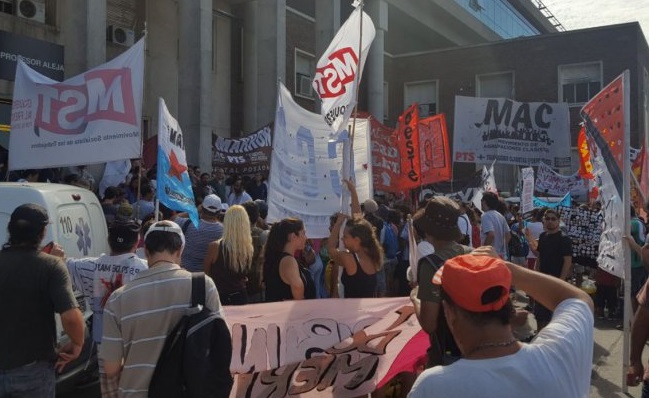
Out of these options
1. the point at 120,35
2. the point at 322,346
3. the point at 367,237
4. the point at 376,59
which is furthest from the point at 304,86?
the point at 322,346

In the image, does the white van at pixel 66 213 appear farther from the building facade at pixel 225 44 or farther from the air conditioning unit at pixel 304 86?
the air conditioning unit at pixel 304 86

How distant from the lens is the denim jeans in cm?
318

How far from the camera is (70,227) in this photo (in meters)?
5.20

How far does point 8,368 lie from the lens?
10.4 ft

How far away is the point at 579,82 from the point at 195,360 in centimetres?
3116

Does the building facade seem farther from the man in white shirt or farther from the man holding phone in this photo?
the man holding phone

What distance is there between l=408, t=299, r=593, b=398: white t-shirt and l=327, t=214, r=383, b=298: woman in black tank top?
2988 millimetres

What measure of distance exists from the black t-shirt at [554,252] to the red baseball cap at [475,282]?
236 inches

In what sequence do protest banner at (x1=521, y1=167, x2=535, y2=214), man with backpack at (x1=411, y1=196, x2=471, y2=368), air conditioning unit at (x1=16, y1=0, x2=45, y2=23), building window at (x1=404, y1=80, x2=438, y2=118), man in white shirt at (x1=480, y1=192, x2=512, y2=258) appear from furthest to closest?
building window at (x1=404, y1=80, x2=438, y2=118) < air conditioning unit at (x1=16, y1=0, x2=45, y2=23) < protest banner at (x1=521, y1=167, x2=535, y2=214) < man in white shirt at (x1=480, y1=192, x2=512, y2=258) < man with backpack at (x1=411, y1=196, x2=471, y2=368)

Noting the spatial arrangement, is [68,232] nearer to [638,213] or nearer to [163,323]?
[163,323]

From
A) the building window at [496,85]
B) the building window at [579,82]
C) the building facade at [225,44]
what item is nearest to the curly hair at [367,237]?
the building facade at [225,44]

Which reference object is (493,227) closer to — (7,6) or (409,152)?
(409,152)

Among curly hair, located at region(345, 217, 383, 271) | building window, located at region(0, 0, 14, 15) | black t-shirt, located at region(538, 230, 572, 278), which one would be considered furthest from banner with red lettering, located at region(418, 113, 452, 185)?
building window, located at region(0, 0, 14, 15)

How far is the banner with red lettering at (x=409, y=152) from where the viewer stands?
10.9 m
